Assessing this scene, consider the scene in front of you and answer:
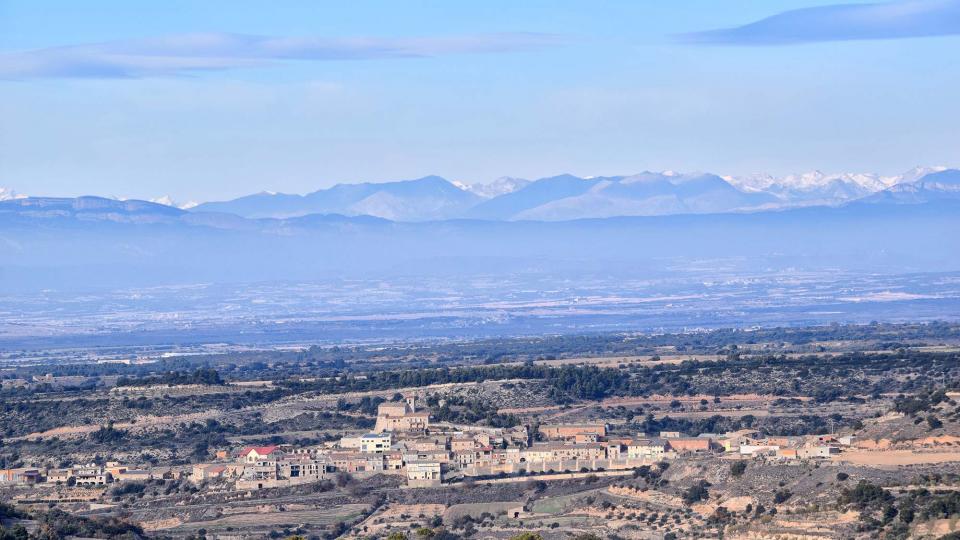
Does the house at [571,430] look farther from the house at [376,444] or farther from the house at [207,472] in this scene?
the house at [207,472]

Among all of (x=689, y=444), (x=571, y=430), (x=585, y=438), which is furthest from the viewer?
(x=571, y=430)

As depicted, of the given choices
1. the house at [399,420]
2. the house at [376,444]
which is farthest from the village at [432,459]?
the house at [399,420]

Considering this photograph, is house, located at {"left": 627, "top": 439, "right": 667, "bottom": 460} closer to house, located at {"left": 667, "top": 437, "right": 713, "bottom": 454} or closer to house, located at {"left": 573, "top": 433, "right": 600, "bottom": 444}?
house, located at {"left": 667, "top": 437, "right": 713, "bottom": 454}

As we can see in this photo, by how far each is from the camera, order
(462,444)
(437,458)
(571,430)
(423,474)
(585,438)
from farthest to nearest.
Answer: (571,430)
(585,438)
(462,444)
(437,458)
(423,474)

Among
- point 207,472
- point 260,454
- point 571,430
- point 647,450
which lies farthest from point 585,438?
point 207,472

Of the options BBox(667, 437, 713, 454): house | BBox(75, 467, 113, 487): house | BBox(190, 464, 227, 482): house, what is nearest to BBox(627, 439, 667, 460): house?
BBox(667, 437, 713, 454): house

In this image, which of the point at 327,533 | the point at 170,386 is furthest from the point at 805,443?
the point at 170,386

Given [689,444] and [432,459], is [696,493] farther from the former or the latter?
[432,459]

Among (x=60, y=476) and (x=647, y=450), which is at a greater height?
(x=647, y=450)

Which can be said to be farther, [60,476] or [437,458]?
[60,476]
